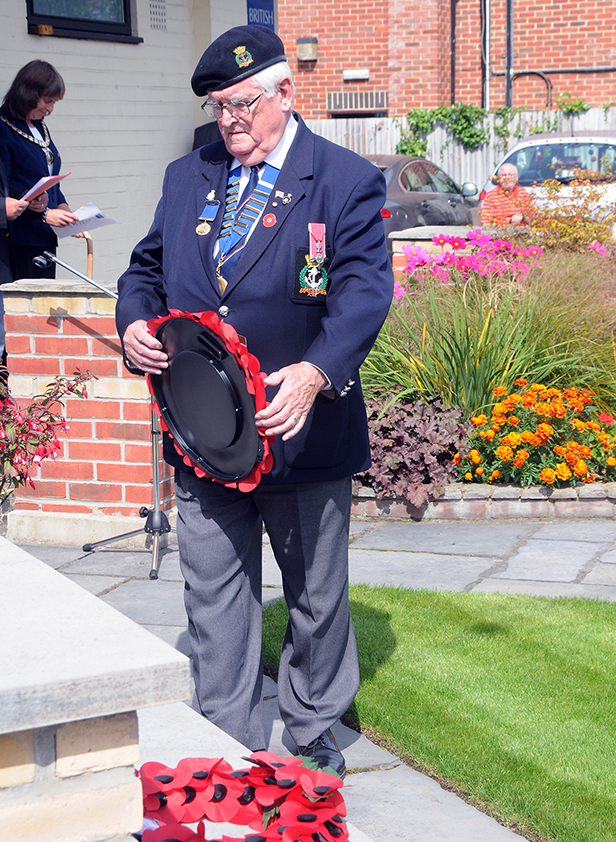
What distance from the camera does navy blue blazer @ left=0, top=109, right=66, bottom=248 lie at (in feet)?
19.1

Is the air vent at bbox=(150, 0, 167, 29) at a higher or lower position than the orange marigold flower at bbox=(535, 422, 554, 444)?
higher

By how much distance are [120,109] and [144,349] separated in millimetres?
6612

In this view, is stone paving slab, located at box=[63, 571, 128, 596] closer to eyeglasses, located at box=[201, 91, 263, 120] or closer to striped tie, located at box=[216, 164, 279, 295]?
striped tie, located at box=[216, 164, 279, 295]

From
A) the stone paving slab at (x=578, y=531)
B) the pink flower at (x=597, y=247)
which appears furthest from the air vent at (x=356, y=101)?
the stone paving slab at (x=578, y=531)

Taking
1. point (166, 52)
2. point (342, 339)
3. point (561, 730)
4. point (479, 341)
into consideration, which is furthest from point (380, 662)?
point (166, 52)

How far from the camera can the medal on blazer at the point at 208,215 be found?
9.52ft

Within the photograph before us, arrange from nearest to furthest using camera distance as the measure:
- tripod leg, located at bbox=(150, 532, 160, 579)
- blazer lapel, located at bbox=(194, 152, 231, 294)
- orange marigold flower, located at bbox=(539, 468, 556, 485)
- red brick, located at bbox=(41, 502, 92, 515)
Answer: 1. blazer lapel, located at bbox=(194, 152, 231, 294)
2. tripod leg, located at bbox=(150, 532, 160, 579)
3. red brick, located at bbox=(41, 502, 92, 515)
4. orange marigold flower, located at bbox=(539, 468, 556, 485)

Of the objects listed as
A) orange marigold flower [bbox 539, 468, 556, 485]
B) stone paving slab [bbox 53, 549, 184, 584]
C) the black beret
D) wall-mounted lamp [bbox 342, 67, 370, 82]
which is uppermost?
wall-mounted lamp [bbox 342, 67, 370, 82]

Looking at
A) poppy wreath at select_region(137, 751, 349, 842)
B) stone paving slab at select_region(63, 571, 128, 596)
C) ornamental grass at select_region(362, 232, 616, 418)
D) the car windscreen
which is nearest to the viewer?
poppy wreath at select_region(137, 751, 349, 842)

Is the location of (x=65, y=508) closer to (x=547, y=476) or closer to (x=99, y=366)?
(x=99, y=366)

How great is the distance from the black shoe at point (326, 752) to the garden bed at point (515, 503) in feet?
9.38

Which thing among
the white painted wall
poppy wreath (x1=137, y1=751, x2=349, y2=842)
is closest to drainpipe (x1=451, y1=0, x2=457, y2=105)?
the white painted wall

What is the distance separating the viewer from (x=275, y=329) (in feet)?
9.28

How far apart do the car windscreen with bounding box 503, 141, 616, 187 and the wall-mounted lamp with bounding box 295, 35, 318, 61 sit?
834 centimetres
